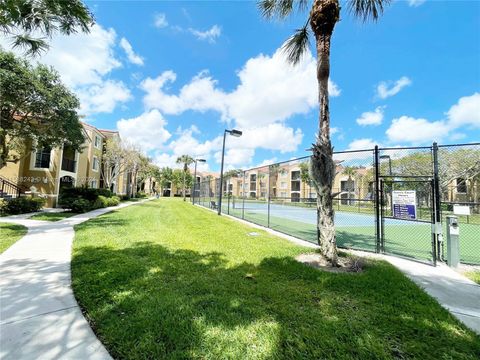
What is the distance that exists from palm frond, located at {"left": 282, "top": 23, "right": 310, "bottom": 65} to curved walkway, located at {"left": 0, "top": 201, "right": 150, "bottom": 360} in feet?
25.5

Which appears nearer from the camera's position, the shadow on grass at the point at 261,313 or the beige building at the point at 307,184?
the shadow on grass at the point at 261,313

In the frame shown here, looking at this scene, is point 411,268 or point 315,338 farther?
point 411,268

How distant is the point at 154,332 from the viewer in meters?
2.51

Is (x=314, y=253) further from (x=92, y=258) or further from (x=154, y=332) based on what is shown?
(x=92, y=258)

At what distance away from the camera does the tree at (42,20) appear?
5322mm

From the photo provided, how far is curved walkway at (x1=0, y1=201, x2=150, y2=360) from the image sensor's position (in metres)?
2.24

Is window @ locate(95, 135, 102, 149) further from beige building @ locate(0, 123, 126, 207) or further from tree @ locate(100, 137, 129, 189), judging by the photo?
beige building @ locate(0, 123, 126, 207)

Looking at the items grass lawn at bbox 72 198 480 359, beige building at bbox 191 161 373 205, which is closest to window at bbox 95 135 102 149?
beige building at bbox 191 161 373 205

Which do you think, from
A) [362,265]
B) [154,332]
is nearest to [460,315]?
[362,265]

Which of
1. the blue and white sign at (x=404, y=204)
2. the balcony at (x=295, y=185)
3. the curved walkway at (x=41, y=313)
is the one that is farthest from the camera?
the balcony at (x=295, y=185)

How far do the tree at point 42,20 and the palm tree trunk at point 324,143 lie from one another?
5.80 m

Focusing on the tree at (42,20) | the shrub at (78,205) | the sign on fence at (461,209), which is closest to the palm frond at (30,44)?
the tree at (42,20)

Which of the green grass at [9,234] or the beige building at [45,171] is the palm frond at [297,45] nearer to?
the green grass at [9,234]

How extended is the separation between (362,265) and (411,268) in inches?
45.1
